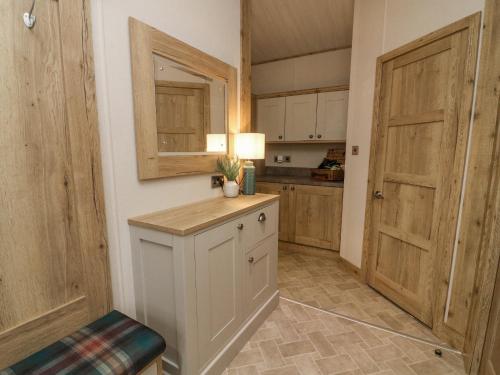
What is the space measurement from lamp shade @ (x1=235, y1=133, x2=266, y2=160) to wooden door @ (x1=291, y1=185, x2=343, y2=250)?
1325 millimetres

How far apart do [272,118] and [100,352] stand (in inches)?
131

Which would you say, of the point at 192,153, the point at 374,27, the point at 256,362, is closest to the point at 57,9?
the point at 192,153

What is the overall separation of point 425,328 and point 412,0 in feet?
8.17

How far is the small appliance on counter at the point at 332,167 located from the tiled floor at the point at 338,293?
1001 mm

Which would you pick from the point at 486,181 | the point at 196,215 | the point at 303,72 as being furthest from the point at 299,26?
the point at 196,215

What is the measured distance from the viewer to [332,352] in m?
1.69

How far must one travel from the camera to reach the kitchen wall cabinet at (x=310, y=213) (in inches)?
121

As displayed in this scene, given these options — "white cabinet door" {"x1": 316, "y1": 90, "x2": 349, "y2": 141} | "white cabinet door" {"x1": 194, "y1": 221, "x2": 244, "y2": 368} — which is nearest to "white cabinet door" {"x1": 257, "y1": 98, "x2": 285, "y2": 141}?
"white cabinet door" {"x1": 316, "y1": 90, "x2": 349, "y2": 141}

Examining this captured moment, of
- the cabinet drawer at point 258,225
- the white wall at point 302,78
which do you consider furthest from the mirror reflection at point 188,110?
the white wall at point 302,78

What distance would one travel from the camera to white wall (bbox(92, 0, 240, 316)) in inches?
48.0

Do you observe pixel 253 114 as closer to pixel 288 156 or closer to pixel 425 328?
pixel 288 156

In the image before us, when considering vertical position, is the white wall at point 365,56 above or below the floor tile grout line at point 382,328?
above

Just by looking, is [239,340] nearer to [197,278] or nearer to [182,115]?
[197,278]

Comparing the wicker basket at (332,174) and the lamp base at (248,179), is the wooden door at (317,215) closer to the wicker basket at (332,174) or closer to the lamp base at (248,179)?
the wicker basket at (332,174)
